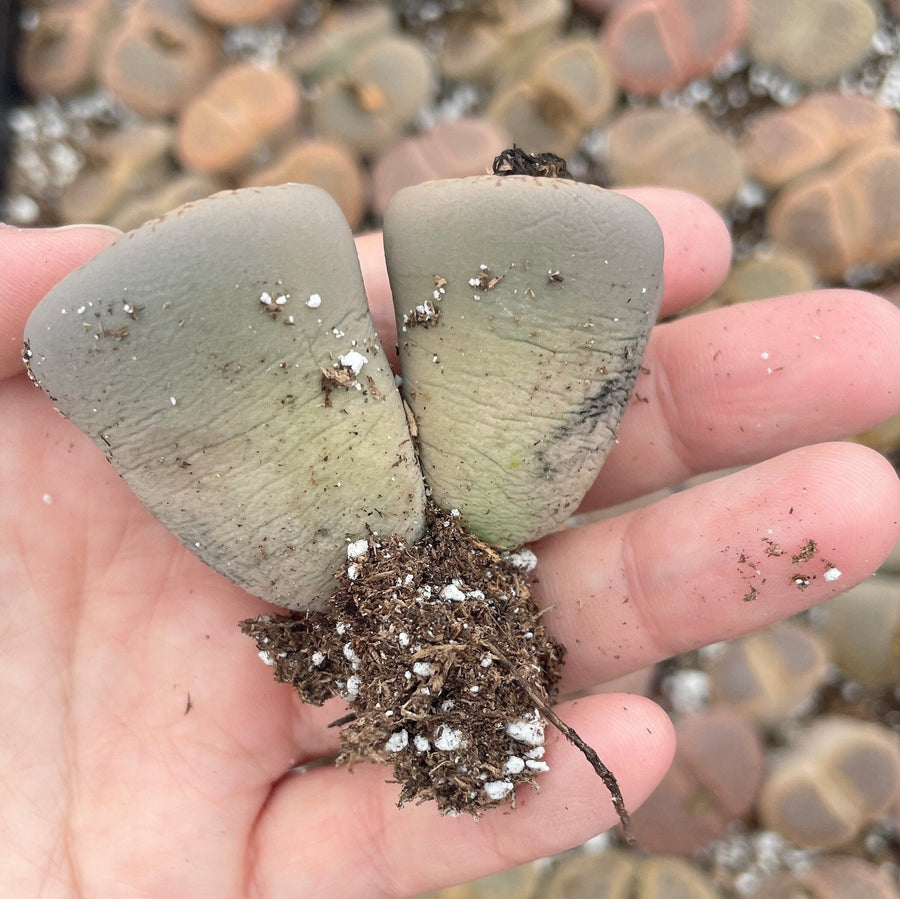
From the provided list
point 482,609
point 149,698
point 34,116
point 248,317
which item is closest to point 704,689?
point 482,609

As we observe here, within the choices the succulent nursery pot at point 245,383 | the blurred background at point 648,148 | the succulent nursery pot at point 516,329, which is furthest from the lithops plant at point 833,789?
the succulent nursery pot at point 245,383

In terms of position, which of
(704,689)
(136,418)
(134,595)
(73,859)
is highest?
(136,418)

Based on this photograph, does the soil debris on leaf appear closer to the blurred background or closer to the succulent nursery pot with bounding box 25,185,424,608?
the succulent nursery pot with bounding box 25,185,424,608

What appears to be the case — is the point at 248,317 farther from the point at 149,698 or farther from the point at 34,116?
the point at 34,116

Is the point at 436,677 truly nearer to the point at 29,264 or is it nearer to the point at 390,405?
the point at 390,405

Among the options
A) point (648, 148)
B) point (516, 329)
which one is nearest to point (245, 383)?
point (516, 329)

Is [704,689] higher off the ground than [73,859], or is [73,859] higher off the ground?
[73,859]

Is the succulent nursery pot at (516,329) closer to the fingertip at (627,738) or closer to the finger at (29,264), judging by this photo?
the fingertip at (627,738)
